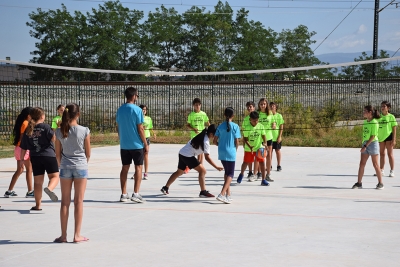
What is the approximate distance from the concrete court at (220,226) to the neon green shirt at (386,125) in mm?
954

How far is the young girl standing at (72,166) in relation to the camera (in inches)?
289

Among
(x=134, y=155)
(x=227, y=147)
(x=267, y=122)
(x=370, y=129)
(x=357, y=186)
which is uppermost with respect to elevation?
(x=267, y=122)

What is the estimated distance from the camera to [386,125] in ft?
42.8

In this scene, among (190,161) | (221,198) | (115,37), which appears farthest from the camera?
(115,37)

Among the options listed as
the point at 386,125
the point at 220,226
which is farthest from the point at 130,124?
the point at 386,125

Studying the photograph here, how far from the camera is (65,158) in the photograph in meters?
7.40

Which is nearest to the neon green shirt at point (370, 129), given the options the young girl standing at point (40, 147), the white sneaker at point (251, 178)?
the white sneaker at point (251, 178)

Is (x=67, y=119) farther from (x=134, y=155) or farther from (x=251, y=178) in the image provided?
(x=251, y=178)

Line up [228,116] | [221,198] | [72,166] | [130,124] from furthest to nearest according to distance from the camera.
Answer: [228,116]
[221,198]
[130,124]
[72,166]

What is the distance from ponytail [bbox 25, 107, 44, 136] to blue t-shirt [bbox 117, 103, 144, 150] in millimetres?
1553

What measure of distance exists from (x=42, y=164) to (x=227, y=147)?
9.73 feet

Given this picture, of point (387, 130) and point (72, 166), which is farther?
point (387, 130)

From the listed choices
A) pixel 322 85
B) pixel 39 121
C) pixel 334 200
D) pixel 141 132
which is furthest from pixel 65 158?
pixel 322 85

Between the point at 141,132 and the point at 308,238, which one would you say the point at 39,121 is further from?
the point at 308,238
